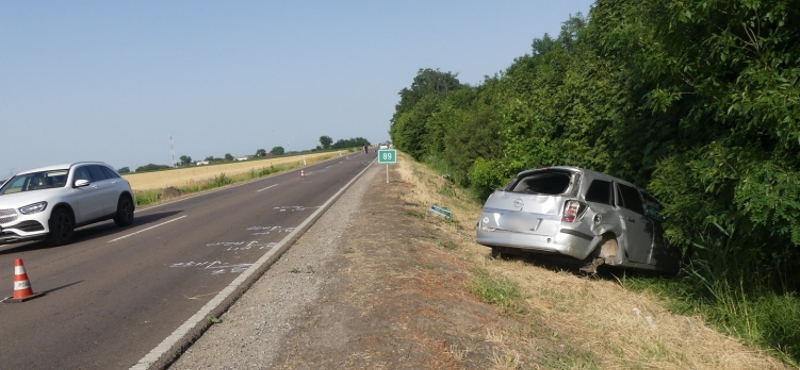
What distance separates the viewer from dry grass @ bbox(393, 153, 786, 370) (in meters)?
5.82

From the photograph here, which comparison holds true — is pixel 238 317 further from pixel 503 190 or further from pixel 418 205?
pixel 418 205

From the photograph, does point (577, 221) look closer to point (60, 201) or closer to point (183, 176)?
point (60, 201)

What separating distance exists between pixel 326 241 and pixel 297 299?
418 cm

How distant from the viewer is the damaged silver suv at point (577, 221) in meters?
8.97

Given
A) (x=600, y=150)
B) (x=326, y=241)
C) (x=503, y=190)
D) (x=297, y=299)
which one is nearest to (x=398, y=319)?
(x=297, y=299)

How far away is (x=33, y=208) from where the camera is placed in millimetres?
12805

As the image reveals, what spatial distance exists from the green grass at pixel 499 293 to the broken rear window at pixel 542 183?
188 centimetres

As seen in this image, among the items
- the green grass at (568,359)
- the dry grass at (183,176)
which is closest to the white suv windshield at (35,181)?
the green grass at (568,359)

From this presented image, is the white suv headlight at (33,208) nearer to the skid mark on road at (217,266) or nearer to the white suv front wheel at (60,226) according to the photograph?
the white suv front wheel at (60,226)

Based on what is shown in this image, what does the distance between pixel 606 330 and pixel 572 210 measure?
7.82 ft

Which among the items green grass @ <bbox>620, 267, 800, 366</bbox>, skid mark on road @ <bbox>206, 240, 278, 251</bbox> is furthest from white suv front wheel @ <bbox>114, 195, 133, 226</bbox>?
green grass @ <bbox>620, 267, 800, 366</bbox>

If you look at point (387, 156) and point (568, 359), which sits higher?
point (387, 156)

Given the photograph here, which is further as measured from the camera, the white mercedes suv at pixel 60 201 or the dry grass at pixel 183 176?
the dry grass at pixel 183 176

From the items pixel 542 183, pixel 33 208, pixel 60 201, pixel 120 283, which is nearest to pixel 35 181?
pixel 60 201
